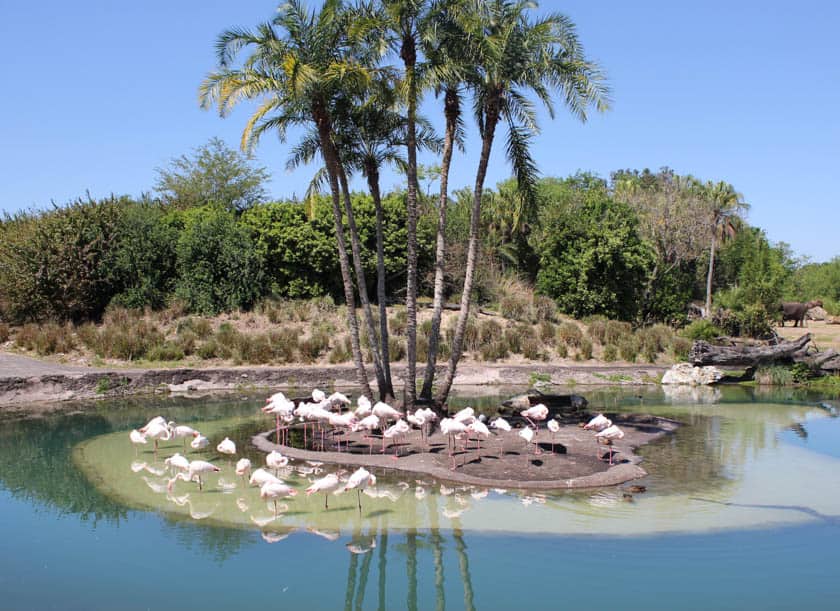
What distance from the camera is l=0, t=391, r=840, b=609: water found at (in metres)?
7.75

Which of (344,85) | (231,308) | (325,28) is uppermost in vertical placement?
(325,28)

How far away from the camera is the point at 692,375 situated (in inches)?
1034

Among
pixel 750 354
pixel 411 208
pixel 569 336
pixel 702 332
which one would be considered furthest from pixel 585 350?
pixel 411 208

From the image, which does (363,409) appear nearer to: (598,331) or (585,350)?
(585,350)

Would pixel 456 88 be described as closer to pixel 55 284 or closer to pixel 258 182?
pixel 55 284

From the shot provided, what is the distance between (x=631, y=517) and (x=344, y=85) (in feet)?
33.7

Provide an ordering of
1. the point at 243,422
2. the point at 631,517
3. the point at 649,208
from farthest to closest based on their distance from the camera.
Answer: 1. the point at 649,208
2. the point at 243,422
3. the point at 631,517

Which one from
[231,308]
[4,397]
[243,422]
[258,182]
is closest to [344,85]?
[243,422]

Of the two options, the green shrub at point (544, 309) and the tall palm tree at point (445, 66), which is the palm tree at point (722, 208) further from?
the tall palm tree at point (445, 66)

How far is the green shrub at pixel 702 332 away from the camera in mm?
30875

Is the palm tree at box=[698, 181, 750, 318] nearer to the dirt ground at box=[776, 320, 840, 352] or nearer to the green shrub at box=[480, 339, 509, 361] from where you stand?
the dirt ground at box=[776, 320, 840, 352]

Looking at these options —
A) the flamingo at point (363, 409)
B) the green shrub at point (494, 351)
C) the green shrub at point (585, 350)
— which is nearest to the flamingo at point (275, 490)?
the flamingo at point (363, 409)

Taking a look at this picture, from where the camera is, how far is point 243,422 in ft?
59.4

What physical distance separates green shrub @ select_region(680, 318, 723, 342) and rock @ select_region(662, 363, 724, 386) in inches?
175
